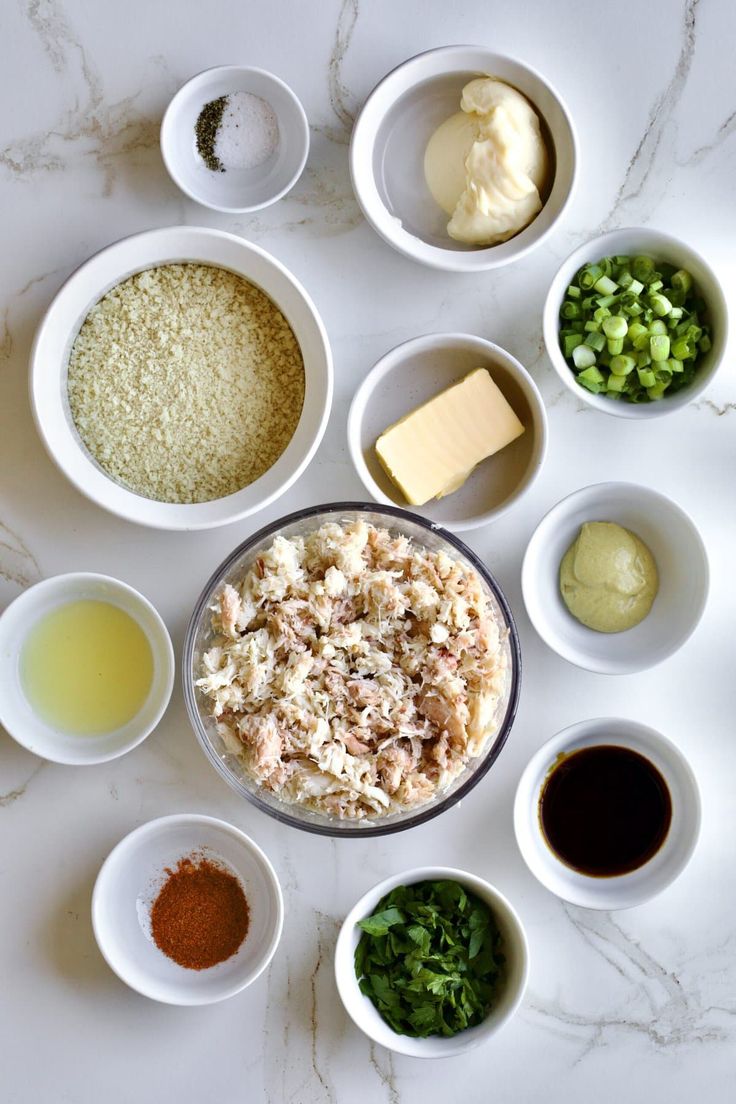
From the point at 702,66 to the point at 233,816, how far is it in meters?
2.23

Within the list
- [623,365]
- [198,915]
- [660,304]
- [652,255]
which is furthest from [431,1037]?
[652,255]

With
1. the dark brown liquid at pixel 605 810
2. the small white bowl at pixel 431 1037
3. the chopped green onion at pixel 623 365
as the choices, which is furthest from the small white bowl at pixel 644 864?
the chopped green onion at pixel 623 365

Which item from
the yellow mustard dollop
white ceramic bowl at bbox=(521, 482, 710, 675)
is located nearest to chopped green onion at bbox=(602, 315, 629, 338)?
white ceramic bowl at bbox=(521, 482, 710, 675)

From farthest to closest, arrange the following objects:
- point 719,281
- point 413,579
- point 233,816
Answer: point 233,816
point 719,281
point 413,579

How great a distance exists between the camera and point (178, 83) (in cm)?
228

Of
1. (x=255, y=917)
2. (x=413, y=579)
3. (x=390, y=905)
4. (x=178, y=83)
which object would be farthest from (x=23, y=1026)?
(x=178, y=83)

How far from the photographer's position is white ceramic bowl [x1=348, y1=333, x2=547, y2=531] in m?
2.21

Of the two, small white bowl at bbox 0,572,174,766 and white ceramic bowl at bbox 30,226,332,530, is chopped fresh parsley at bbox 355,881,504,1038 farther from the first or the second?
white ceramic bowl at bbox 30,226,332,530

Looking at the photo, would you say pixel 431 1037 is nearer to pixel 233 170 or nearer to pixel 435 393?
pixel 435 393

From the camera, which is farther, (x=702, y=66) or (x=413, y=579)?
(x=702, y=66)

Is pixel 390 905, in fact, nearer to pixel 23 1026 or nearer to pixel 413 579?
pixel 413 579

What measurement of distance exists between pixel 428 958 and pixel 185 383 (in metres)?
1.46

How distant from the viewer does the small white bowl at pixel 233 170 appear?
86.0 inches

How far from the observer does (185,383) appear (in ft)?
7.18
